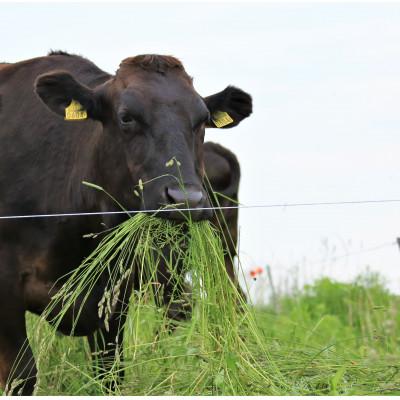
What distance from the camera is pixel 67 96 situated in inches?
258

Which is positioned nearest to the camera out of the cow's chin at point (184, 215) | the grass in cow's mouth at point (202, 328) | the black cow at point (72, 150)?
the grass in cow's mouth at point (202, 328)

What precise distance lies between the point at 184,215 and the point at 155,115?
0.92 metres

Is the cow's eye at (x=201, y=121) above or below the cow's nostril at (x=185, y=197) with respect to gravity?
above

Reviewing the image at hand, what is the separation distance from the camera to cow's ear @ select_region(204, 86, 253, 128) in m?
6.89

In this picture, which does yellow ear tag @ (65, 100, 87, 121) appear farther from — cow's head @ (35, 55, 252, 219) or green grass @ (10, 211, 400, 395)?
green grass @ (10, 211, 400, 395)

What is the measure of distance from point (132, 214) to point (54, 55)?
1.75 m

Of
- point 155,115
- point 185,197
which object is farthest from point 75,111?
point 185,197

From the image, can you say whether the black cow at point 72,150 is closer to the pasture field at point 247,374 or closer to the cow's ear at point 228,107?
the cow's ear at point 228,107

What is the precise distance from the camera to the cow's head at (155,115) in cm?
572

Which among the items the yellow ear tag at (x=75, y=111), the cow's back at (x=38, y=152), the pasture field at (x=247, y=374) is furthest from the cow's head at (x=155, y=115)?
the pasture field at (x=247, y=374)

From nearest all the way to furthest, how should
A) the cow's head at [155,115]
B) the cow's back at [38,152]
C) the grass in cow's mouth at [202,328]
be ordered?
the grass in cow's mouth at [202,328]
the cow's head at [155,115]
the cow's back at [38,152]

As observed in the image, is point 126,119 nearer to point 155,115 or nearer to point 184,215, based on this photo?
point 155,115

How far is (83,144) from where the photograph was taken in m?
6.85

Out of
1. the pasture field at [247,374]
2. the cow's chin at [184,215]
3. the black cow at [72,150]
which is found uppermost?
the black cow at [72,150]
